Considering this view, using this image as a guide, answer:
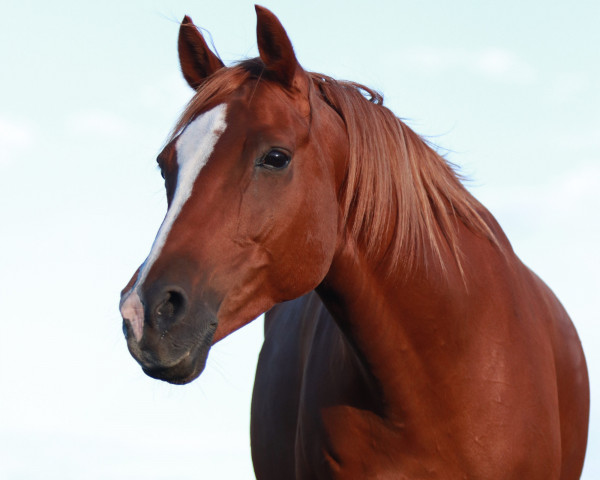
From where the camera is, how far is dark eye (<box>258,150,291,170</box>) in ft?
11.6

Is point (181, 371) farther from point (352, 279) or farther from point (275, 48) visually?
point (275, 48)

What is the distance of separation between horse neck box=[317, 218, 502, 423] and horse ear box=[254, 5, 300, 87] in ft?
2.49

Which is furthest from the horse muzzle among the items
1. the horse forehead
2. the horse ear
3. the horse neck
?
the horse ear

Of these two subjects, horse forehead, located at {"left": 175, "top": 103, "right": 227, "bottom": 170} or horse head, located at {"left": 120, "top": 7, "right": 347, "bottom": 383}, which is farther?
horse forehead, located at {"left": 175, "top": 103, "right": 227, "bottom": 170}

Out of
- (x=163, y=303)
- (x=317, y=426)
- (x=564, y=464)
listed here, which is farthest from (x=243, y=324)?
(x=564, y=464)

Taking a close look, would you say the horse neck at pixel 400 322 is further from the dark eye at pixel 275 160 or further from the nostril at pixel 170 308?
the nostril at pixel 170 308

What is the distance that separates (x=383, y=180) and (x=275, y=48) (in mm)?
718

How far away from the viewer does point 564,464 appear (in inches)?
176

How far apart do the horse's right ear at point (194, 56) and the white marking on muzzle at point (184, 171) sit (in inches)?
22.0

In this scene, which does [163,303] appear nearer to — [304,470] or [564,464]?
[304,470]

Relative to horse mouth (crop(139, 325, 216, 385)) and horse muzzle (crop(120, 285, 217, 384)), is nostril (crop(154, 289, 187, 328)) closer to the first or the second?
horse muzzle (crop(120, 285, 217, 384))

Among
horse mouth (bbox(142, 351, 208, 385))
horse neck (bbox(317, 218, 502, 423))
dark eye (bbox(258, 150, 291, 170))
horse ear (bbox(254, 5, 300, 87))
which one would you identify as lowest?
horse mouth (bbox(142, 351, 208, 385))

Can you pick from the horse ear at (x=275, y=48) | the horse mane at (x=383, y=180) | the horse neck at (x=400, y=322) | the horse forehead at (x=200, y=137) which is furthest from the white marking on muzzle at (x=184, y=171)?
the horse neck at (x=400, y=322)

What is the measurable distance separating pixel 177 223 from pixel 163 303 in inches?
13.5
